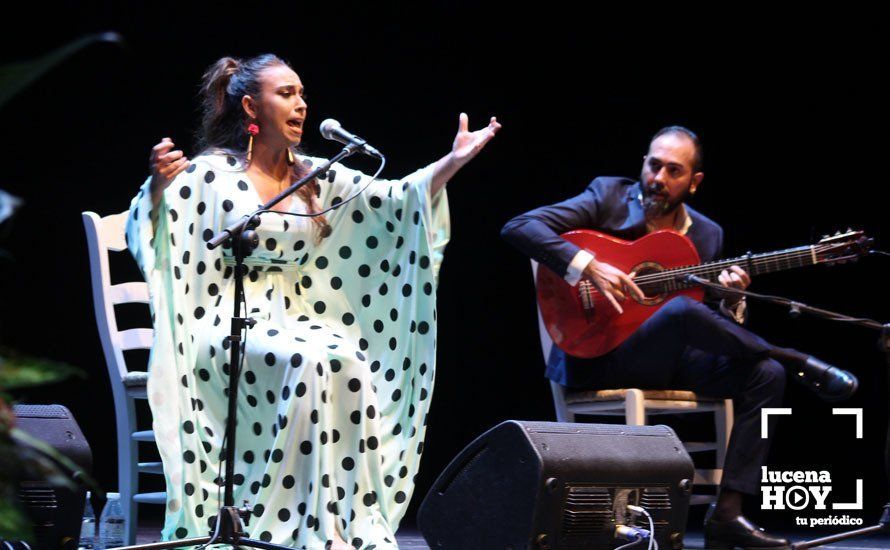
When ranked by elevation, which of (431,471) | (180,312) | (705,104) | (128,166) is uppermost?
(705,104)

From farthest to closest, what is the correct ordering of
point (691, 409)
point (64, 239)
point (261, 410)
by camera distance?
point (64, 239) < point (691, 409) < point (261, 410)

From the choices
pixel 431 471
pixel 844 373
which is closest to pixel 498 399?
pixel 431 471

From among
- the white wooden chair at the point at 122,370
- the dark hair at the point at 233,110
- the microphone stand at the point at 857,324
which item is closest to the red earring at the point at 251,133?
the dark hair at the point at 233,110

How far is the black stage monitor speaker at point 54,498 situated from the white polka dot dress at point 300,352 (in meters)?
0.43

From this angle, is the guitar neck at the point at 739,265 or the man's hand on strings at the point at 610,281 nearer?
the guitar neck at the point at 739,265

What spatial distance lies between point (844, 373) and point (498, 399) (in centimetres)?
182

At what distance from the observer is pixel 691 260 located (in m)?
3.68

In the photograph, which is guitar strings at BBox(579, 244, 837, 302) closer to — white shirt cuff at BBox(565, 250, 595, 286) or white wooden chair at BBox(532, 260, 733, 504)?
white shirt cuff at BBox(565, 250, 595, 286)

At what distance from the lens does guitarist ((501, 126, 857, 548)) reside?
340 centimetres

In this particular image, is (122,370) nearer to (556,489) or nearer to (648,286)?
(556,489)

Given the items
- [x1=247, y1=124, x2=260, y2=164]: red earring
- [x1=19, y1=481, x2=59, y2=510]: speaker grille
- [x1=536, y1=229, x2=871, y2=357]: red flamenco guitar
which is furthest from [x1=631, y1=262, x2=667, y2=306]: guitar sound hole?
[x1=19, y1=481, x2=59, y2=510]: speaker grille

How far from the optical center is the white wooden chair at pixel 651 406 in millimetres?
3510

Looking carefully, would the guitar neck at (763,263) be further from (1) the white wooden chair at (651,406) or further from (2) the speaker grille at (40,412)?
(2) the speaker grille at (40,412)

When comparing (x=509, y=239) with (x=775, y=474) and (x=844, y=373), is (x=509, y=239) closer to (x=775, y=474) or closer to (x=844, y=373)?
(x=844, y=373)
